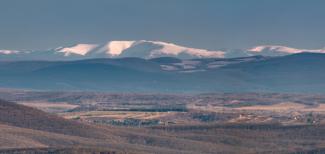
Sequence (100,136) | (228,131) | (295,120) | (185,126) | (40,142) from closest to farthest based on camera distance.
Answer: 1. (40,142)
2. (100,136)
3. (228,131)
4. (185,126)
5. (295,120)

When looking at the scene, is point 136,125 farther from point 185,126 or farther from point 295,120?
point 295,120

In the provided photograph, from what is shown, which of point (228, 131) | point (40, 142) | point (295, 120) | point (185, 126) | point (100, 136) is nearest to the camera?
point (40, 142)

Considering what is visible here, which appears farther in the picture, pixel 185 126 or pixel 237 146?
pixel 185 126

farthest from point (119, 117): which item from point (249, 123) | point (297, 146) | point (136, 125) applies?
point (297, 146)

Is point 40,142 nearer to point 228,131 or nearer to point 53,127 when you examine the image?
point 53,127

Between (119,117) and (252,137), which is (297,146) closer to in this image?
(252,137)

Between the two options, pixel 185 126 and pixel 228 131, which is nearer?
pixel 228 131

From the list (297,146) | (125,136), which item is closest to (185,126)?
(125,136)

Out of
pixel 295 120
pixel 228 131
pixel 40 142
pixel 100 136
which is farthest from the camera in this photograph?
pixel 295 120
